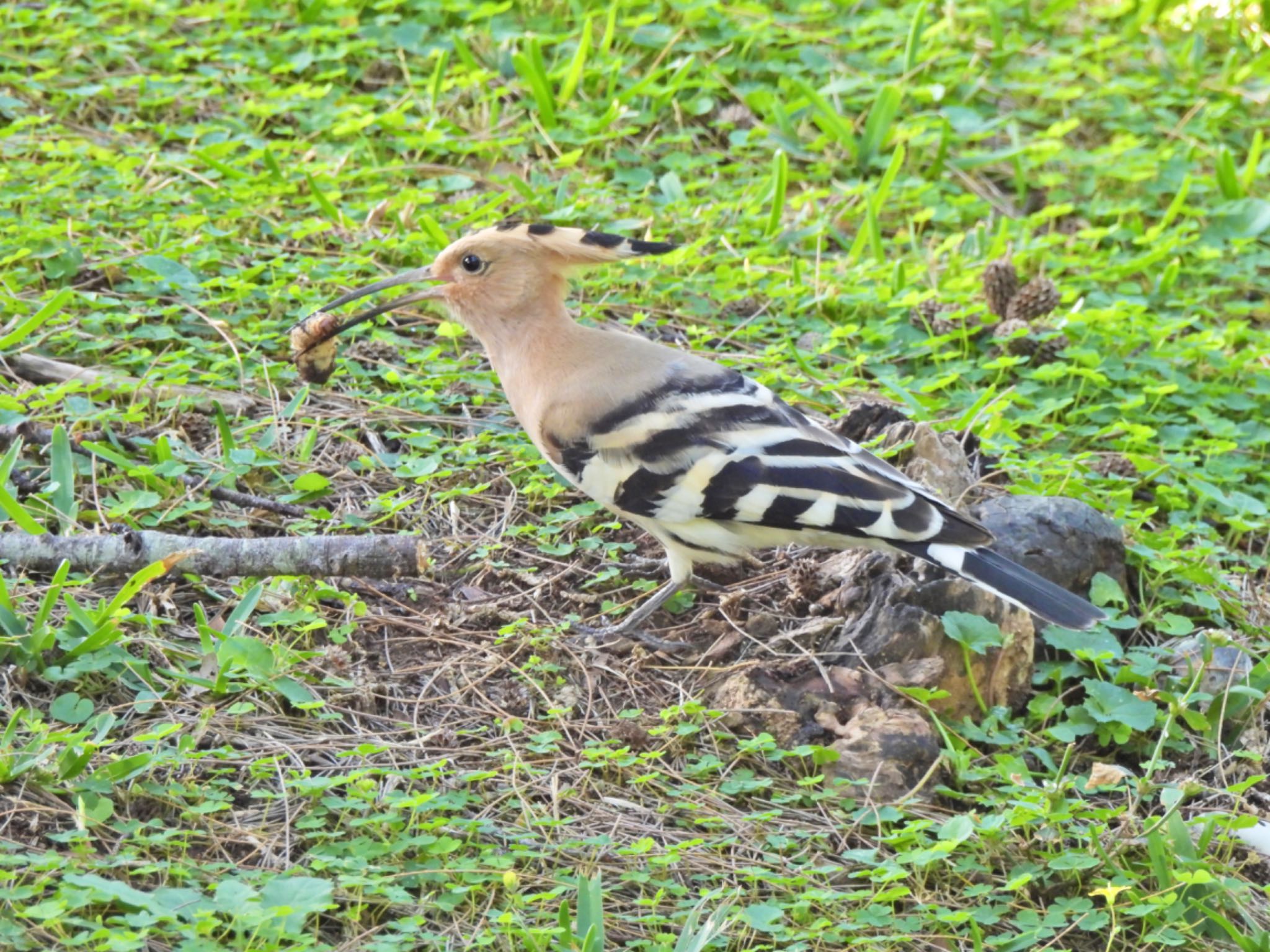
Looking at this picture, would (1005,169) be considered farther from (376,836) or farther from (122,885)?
(122,885)

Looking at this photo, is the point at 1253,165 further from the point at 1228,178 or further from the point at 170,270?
the point at 170,270

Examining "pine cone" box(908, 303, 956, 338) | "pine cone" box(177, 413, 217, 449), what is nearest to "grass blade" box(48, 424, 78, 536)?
"pine cone" box(177, 413, 217, 449)

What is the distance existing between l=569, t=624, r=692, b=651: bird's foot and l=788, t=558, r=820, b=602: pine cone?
305 millimetres

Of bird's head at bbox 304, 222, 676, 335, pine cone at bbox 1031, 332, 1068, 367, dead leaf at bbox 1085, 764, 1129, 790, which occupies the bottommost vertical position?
dead leaf at bbox 1085, 764, 1129, 790

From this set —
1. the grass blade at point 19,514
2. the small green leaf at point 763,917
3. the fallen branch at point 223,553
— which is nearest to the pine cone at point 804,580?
the fallen branch at point 223,553

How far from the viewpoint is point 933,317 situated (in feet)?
15.5

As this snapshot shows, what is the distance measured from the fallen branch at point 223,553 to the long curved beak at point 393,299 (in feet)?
3.04

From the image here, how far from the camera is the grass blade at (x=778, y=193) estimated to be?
5.09m

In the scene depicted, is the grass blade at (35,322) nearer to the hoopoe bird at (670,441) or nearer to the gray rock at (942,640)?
the hoopoe bird at (670,441)

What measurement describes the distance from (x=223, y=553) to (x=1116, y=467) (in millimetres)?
2404

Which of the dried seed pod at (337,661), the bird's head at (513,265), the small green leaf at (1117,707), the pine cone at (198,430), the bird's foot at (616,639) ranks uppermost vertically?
the bird's head at (513,265)

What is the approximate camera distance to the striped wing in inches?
126

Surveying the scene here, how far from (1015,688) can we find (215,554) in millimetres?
1749

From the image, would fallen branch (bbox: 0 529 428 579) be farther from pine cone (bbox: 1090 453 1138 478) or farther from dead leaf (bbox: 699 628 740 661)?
pine cone (bbox: 1090 453 1138 478)
